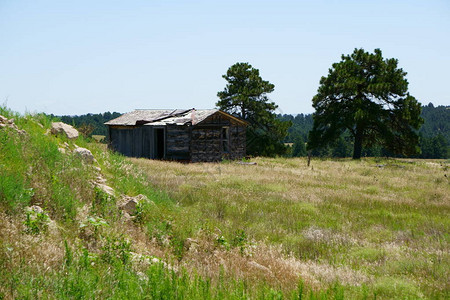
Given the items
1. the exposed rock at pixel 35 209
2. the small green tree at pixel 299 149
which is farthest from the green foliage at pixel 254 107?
the small green tree at pixel 299 149

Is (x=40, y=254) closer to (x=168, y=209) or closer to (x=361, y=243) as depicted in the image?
(x=168, y=209)

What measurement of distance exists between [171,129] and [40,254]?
22896 millimetres

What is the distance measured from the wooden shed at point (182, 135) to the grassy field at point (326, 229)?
10243mm

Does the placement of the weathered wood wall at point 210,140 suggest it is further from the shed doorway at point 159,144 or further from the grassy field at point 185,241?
the grassy field at point 185,241

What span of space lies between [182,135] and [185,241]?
2061 cm

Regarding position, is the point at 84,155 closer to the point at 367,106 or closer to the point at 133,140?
the point at 133,140

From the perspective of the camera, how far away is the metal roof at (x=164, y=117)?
88.0 ft

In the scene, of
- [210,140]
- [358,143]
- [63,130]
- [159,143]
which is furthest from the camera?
[358,143]

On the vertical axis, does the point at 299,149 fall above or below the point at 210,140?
below

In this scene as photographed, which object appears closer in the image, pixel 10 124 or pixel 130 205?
pixel 130 205

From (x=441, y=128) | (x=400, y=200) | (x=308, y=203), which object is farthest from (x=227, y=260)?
(x=441, y=128)

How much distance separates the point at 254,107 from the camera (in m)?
36.2

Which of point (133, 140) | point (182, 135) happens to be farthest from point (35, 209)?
point (133, 140)

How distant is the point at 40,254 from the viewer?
4.15 m
